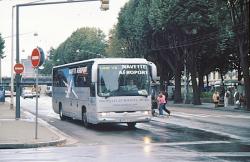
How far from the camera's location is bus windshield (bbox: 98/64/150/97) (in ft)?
72.7

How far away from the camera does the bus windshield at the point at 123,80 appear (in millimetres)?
22172

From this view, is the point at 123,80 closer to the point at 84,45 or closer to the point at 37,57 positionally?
the point at 37,57

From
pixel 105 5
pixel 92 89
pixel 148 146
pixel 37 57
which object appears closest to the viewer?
pixel 148 146

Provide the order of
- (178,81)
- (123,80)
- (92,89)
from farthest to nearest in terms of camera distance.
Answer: (178,81) → (92,89) → (123,80)

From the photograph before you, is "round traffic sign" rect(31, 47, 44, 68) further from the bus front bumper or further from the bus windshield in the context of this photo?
the bus front bumper

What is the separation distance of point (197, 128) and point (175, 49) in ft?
116

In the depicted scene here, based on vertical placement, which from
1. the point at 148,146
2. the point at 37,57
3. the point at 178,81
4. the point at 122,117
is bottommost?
the point at 148,146

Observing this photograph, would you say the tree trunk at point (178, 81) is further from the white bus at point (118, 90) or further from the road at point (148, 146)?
the road at point (148, 146)

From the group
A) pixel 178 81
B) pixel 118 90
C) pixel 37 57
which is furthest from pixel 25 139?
pixel 178 81

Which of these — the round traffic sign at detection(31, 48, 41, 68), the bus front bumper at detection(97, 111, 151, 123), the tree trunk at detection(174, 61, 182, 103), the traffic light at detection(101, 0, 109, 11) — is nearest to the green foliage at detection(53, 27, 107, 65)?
the tree trunk at detection(174, 61, 182, 103)

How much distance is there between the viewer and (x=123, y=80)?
73.4ft

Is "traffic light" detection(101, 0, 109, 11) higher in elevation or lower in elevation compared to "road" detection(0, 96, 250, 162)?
higher

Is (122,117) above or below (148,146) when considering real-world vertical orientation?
above

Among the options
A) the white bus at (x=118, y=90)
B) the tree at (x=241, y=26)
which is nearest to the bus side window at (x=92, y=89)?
Result: the white bus at (x=118, y=90)
